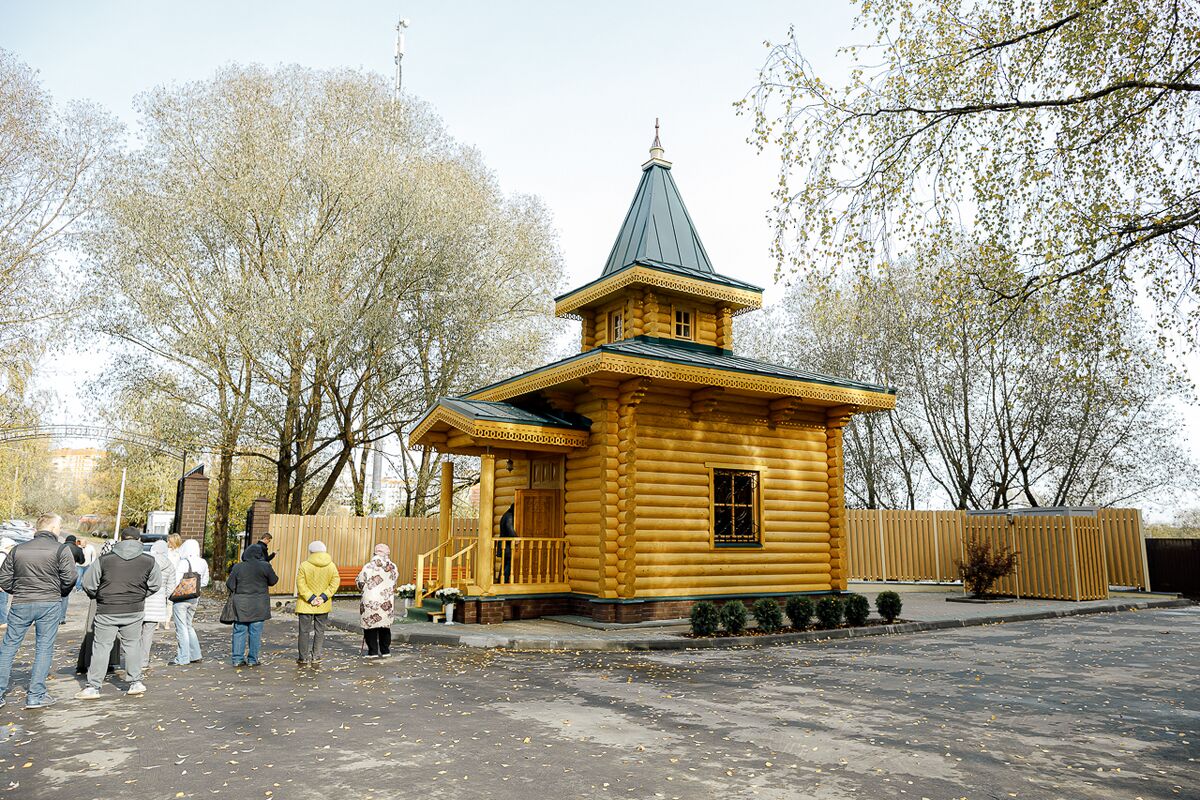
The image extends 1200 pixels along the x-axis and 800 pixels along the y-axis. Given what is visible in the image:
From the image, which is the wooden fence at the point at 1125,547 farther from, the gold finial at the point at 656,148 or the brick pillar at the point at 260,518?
the brick pillar at the point at 260,518

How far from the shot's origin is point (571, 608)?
15.4 m

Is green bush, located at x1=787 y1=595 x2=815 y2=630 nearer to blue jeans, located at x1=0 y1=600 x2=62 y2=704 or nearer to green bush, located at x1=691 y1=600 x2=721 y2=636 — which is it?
green bush, located at x1=691 y1=600 x2=721 y2=636

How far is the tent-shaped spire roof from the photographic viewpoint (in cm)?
1831

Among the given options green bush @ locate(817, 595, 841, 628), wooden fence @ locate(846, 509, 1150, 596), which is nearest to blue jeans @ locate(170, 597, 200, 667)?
green bush @ locate(817, 595, 841, 628)

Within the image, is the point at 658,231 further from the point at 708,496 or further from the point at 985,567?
the point at 985,567

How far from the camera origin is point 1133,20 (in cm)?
848

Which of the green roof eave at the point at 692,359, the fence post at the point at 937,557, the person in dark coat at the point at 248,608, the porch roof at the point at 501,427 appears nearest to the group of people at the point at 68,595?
the person in dark coat at the point at 248,608

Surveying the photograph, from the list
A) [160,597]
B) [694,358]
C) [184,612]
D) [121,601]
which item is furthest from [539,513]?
[121,601]

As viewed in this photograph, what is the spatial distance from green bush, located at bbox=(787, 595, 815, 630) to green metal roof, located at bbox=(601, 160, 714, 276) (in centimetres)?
791

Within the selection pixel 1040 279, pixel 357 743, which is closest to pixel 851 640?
pixel 1040 279

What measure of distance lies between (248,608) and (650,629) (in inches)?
262

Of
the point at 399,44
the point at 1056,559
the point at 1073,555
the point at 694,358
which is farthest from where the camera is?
the point at 399,44

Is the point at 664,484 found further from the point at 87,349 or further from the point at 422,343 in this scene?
the point at 87,349

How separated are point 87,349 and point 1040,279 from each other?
78.4 feet
